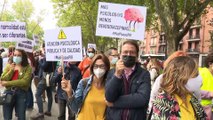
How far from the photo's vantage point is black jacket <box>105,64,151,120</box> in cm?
361

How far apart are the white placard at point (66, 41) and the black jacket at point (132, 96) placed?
167cm

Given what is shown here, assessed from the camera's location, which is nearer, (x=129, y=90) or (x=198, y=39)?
(x=129, y=90)

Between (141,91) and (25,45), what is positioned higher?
(25,45)

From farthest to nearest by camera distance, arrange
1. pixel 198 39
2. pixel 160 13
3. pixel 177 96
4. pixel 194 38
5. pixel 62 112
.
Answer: pixel 194 38
pixel 198 39
pixel 160 13
pixel 62 112
pixel 177 96

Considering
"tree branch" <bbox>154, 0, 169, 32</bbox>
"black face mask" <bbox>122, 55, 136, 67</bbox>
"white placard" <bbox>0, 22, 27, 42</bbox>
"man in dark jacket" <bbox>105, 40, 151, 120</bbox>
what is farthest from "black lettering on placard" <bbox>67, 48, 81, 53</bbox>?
"tree branch" <bbox>154, 0, 169, 32</bbox>

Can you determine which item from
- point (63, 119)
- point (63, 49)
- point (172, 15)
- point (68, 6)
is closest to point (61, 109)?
point (63, 119)

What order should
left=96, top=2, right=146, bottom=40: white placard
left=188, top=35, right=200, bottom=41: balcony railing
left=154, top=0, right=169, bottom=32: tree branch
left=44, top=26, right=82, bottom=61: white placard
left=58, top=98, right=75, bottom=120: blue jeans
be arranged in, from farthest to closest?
left=188, top=35, right=200, bottom=41: balcony railing → left=154, top=0, right=169, bottom=32: tree branch → left=58, top=98, right=75, bottom=120: blue jeans → left=96, top=2, right=146, bottom=40: white placard → left=44, top=26, right=82, bottom=61: white placard

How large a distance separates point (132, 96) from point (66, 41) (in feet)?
6.43

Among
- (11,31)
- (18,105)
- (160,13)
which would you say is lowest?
(18,105)

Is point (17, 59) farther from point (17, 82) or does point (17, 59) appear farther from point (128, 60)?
point (128, 60)

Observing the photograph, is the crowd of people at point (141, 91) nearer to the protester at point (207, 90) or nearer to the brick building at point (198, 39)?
the protester at point (207, 90)

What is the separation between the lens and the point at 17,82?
20.0ft

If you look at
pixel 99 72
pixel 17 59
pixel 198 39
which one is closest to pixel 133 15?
pixel 99 72

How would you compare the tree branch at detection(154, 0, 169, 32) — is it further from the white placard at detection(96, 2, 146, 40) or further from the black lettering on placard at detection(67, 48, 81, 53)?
the black lettering on placard at detection(67, 48, 81, 53)
